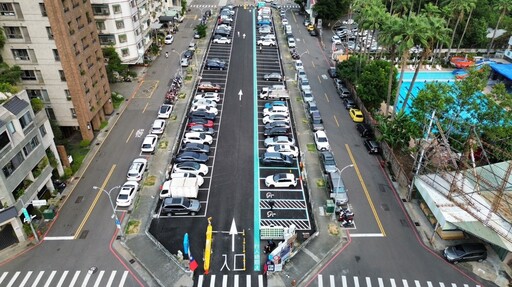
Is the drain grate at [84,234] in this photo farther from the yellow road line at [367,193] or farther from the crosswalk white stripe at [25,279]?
the yellow road line at [367,193]

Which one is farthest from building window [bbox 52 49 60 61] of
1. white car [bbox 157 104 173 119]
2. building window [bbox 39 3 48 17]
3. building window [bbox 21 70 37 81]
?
white car [bbox 157 104 173 119]

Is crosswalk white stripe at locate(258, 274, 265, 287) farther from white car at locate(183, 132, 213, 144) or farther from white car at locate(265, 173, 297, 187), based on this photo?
white car at locate(183, 132, 213, 144)

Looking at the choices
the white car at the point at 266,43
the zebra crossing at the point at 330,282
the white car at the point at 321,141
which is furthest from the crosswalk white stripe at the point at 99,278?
the white car at the point at 266,43

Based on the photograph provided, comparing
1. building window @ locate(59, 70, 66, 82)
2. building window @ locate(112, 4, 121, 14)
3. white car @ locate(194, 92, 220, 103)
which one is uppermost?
building window @ locate(112, 4, 121, 14)

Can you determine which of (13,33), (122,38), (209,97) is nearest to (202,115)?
(209,97)

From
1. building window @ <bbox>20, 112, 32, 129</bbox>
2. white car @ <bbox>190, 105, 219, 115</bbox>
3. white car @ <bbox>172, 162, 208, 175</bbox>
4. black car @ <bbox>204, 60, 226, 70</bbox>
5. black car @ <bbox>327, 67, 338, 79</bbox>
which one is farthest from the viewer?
black car @ <bbox>204, 60, 226, 70</bbox>

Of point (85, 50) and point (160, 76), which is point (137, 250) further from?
point (160, 76)
